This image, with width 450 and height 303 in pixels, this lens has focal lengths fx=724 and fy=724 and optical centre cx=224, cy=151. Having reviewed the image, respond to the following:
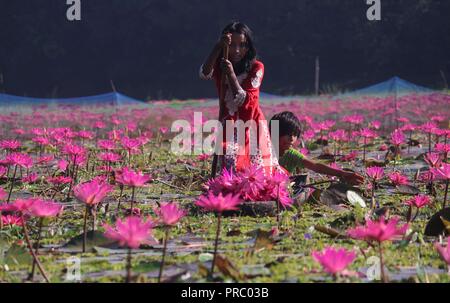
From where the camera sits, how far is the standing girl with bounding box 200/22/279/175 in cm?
316

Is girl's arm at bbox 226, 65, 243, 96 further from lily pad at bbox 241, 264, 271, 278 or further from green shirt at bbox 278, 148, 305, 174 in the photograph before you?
lily pad at bbox 241, 264, 271, 278

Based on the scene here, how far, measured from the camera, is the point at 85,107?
38.5 ft

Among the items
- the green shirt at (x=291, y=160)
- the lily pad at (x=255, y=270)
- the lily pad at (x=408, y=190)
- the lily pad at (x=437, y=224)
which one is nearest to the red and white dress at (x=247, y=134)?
the green shirt at (x=291, y=160)

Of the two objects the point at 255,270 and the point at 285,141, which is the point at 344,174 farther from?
the point at 255,270

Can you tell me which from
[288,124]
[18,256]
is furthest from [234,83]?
[18,256]

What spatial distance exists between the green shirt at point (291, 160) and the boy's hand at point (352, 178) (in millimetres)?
439

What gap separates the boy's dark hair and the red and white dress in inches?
6.5

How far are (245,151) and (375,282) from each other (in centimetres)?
173

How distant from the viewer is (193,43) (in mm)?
25688

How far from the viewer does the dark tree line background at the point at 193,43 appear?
74.3 ft

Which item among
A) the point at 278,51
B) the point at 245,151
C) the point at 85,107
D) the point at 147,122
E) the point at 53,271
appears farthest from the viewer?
the point at 278,51

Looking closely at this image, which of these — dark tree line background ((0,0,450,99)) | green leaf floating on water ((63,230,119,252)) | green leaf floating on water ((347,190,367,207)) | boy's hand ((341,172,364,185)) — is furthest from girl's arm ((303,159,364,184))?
dark tree line background ((0,0,450,99))
